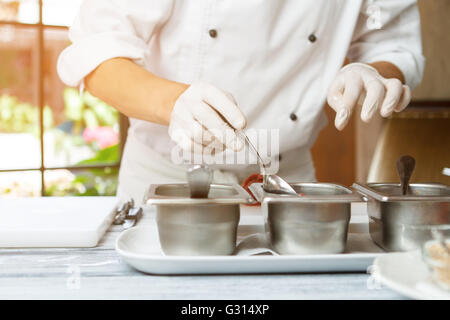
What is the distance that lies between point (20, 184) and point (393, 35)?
6.65 feet

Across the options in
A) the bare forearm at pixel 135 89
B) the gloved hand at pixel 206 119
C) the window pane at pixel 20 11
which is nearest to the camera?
the gloved hand at pixel 206 119

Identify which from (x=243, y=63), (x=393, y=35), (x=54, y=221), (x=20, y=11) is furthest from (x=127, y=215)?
(x=20, y=11)

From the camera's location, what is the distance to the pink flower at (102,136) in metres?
2.77

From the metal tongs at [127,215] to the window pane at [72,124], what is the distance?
1720mm

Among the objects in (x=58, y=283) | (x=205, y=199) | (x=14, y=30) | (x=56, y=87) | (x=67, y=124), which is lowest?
(x=58, y=283)

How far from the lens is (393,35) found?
1.53 m

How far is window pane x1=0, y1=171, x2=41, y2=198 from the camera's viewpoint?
8.48ft

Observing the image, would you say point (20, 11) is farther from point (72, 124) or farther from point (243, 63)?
point (243, 63)

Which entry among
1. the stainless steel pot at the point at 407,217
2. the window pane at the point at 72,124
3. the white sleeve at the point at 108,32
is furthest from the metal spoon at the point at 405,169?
the window pane at the point at 72,124

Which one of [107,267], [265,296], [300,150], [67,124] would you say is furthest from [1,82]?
[265,296]

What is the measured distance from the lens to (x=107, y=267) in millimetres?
727

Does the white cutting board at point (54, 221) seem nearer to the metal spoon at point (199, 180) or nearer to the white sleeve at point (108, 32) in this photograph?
the metal spoon at point (199, 180)

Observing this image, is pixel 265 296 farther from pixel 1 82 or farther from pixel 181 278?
pixel 1 82

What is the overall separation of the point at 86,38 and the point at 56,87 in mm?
1541
